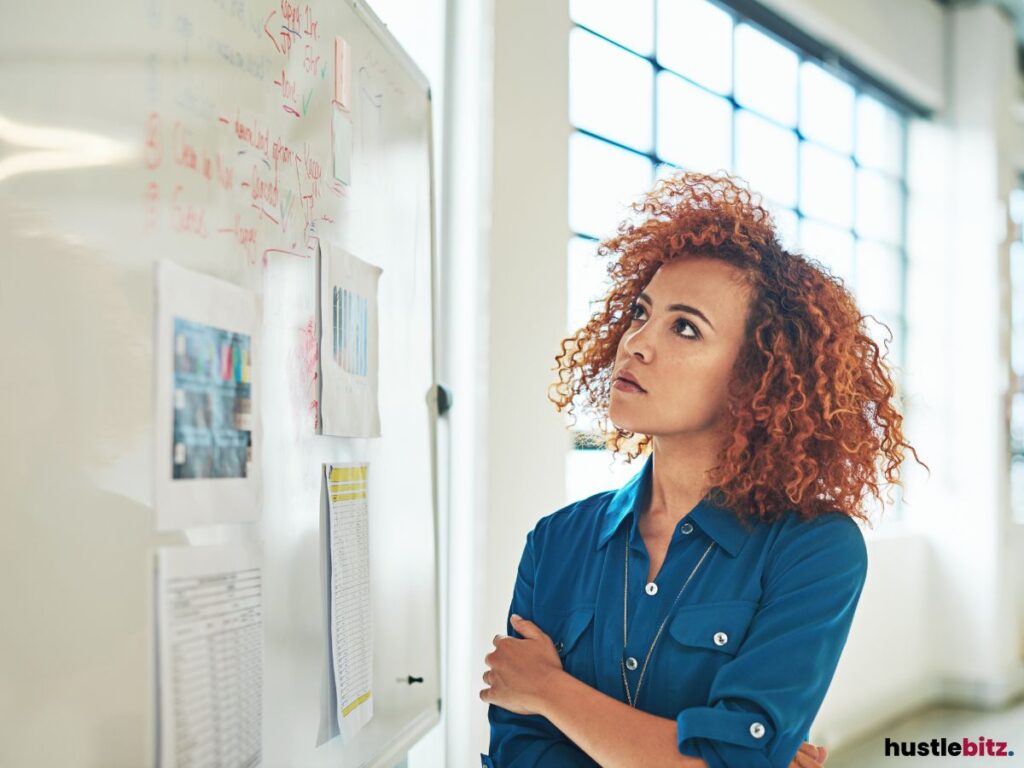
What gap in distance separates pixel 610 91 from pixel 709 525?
2.05 m

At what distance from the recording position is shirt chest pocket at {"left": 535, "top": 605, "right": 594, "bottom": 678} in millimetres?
1607

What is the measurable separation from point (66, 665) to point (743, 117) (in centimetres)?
374

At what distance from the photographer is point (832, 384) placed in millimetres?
1625

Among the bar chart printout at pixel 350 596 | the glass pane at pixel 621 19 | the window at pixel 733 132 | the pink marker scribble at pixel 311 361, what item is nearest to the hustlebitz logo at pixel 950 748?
the window at pixel 733 132

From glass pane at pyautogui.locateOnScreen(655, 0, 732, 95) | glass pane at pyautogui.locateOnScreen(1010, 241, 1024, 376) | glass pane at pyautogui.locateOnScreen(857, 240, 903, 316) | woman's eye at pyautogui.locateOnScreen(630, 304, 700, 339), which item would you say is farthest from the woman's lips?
glass pane at pyautogui.locateOnScreen(1010, 241, 1024, 376)

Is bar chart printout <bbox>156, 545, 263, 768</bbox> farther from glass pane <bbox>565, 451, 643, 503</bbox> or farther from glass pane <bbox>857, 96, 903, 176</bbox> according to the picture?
glass pane <bbox>857, 96, 903, 176</bbox>

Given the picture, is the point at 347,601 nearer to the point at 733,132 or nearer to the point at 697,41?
the point at 697,41

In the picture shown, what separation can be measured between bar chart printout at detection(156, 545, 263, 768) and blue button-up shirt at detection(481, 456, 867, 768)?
0.55 m

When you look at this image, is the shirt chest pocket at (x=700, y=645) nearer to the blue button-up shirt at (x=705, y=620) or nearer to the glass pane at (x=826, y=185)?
the blue button-up shirt at (x=705, y=620)

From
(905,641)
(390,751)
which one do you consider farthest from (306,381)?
(905,641)

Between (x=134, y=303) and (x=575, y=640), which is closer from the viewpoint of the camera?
(x=134, y=303)

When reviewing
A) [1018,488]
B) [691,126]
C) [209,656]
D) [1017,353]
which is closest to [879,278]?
[1017,353]

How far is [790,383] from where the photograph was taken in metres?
1.61

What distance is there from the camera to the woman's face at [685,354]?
5.32 feet
